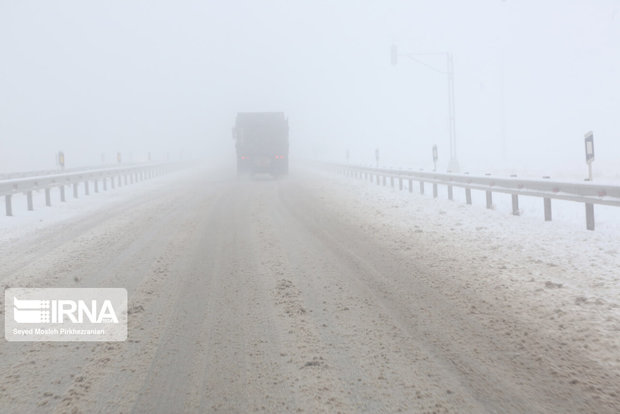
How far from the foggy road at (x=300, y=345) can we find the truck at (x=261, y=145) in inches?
842

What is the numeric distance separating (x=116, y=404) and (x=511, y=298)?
3960 mm

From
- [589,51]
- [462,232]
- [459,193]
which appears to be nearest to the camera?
[462,232]

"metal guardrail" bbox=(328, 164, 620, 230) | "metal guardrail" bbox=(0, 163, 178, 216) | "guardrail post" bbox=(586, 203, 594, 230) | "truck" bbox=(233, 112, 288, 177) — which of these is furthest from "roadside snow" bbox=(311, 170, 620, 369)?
"truck" bbox=(233, 112, 288, 177)

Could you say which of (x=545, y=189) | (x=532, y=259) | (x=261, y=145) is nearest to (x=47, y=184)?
(x=261, y=145)

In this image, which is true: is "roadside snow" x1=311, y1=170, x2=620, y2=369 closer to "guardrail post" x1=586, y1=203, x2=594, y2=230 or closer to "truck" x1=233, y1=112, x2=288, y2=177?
"guardrail post" x1=586, y1=203, x2=594, y2=230

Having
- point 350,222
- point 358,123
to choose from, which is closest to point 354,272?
point 350,222

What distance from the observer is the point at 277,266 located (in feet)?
22.7

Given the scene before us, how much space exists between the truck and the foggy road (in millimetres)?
21384

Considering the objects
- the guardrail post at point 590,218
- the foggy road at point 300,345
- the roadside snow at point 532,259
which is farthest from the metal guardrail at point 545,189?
the foggy road at point 300,345

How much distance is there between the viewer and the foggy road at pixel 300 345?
126 inches

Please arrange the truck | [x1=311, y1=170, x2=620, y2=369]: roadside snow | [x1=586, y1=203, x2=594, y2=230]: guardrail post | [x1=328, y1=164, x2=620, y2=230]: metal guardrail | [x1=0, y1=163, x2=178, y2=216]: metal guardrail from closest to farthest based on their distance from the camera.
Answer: [x1=311, y1=170, x2=620, y2=369]: roadside snow → [x1=328, y1=164, x2=620, y2=230]: metal guardrail → [x1=586, y1=203, x2=594, y2=230]: guardrail post → [x1=0, y1=163, x2=178, y2=216]: metal guardrail → the truck

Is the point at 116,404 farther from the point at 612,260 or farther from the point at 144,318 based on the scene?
the point at 612,260

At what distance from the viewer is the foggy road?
3.21m

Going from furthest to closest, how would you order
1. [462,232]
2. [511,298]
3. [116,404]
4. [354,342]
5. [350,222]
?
1. [350,222]
2. [462,232]
3. [511,298]
4. [354,342]
5. [116,404]
